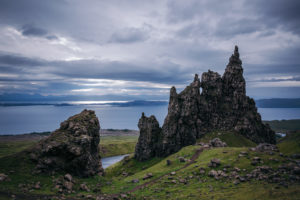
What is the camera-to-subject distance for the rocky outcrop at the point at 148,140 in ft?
422

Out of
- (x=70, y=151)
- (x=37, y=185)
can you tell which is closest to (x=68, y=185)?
(x=37, y=185)

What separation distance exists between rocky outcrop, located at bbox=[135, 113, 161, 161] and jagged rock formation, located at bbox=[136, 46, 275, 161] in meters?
1.29

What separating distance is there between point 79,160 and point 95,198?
70.2ft

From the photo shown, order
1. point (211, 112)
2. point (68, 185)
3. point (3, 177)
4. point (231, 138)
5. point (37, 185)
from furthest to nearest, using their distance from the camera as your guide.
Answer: point (211, 112)
point (231, 138)
point (68, 185)
point (37, 185)
point (3, 177)

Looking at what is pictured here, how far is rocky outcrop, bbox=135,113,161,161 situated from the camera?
128 m

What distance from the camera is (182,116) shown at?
431 feet

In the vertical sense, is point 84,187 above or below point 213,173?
below

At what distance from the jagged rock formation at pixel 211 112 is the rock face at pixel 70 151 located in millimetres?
62647

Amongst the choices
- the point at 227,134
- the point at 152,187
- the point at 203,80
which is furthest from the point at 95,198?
the point at 203,80

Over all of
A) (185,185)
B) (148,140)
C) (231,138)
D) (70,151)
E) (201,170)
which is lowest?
(148,140)

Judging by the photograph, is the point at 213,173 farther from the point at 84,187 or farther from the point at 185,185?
the point at 84,187

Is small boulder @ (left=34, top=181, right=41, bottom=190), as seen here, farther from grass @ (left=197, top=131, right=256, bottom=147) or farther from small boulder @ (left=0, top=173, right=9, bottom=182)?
grass @ (left=197, top=131, right=256, bottom=147)

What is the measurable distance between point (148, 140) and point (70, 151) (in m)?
71.5

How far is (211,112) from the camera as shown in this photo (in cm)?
14288
